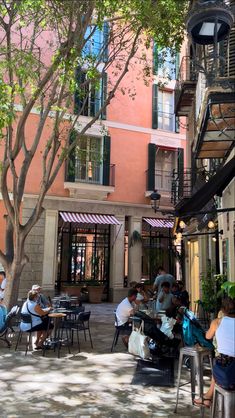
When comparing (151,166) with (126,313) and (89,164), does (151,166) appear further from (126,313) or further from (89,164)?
(126,313)

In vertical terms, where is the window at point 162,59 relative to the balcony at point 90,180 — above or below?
above

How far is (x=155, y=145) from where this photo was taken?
66.9ft

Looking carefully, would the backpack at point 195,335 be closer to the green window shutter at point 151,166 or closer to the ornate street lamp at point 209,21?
the ornate street lamp at point 209,21

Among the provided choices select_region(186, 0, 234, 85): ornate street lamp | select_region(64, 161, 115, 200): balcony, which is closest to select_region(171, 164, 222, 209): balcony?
select_region(64, 161, 115, 200): balcony

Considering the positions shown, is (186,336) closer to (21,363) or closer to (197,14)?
(21,363)

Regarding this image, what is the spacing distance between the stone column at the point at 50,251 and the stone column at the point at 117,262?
2885mm

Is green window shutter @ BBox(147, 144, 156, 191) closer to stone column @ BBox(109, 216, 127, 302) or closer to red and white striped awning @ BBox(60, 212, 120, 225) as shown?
stone column @ BBox(109, 216, 127, 302)

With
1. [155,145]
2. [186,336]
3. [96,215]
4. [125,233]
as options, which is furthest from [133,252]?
[186,336]

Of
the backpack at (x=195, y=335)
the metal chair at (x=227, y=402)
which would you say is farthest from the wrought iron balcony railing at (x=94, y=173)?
the metal chair at (x=227, y=402)

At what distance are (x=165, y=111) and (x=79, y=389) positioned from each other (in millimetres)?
17408

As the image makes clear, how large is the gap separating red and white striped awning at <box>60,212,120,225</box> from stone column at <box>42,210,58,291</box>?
1.69 feet

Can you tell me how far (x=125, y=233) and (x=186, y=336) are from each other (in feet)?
46.3

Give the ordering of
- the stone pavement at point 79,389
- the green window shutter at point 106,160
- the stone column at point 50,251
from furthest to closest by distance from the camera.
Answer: the green window shutter at point 106,160 < the stone column at point 50,251 < the stone pavement at point 79,389

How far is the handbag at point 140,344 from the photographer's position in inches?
242
